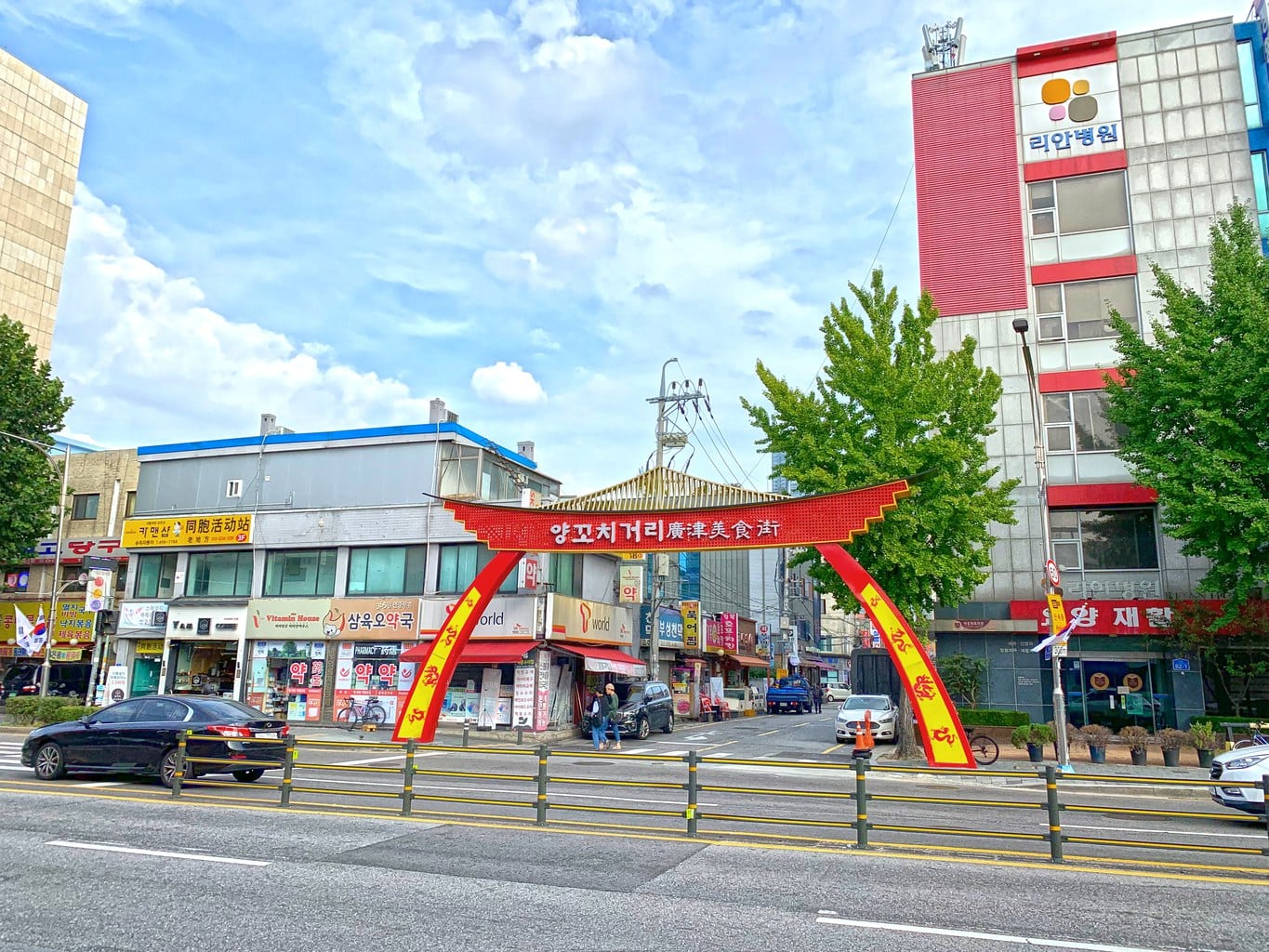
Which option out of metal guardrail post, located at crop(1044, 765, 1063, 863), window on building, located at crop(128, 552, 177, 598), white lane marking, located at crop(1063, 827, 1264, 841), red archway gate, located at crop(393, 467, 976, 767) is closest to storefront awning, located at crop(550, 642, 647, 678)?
red archway gate, located at crop(393, 467, 976, 767)

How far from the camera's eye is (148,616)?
34969 millimetres

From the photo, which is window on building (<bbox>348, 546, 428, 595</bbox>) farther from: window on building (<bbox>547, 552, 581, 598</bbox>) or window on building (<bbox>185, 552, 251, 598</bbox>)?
window on building (<bbox>185, 552, 251, 598</bbox>)

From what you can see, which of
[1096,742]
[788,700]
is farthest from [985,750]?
[788,700]

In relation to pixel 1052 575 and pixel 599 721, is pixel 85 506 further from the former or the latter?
pixel 1052 575

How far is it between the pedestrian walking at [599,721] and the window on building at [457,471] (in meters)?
9.12

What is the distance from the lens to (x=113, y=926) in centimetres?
693

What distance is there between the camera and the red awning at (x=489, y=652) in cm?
2883

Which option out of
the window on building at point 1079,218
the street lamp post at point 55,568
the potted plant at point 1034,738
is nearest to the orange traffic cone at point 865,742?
the potted plant at point 1034,738

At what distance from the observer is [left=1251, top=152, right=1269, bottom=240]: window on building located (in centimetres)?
2952

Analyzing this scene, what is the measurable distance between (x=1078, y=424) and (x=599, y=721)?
739 inches

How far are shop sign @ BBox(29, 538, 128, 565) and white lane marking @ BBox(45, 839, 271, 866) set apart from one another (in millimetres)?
32582

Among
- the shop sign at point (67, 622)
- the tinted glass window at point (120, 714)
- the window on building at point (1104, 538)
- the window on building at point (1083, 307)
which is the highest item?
the window on building at point (1083, 307)

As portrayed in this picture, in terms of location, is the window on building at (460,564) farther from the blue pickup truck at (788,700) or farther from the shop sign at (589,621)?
the blue pickup truck at (788,700)

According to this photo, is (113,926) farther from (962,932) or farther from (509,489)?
(509,489)
